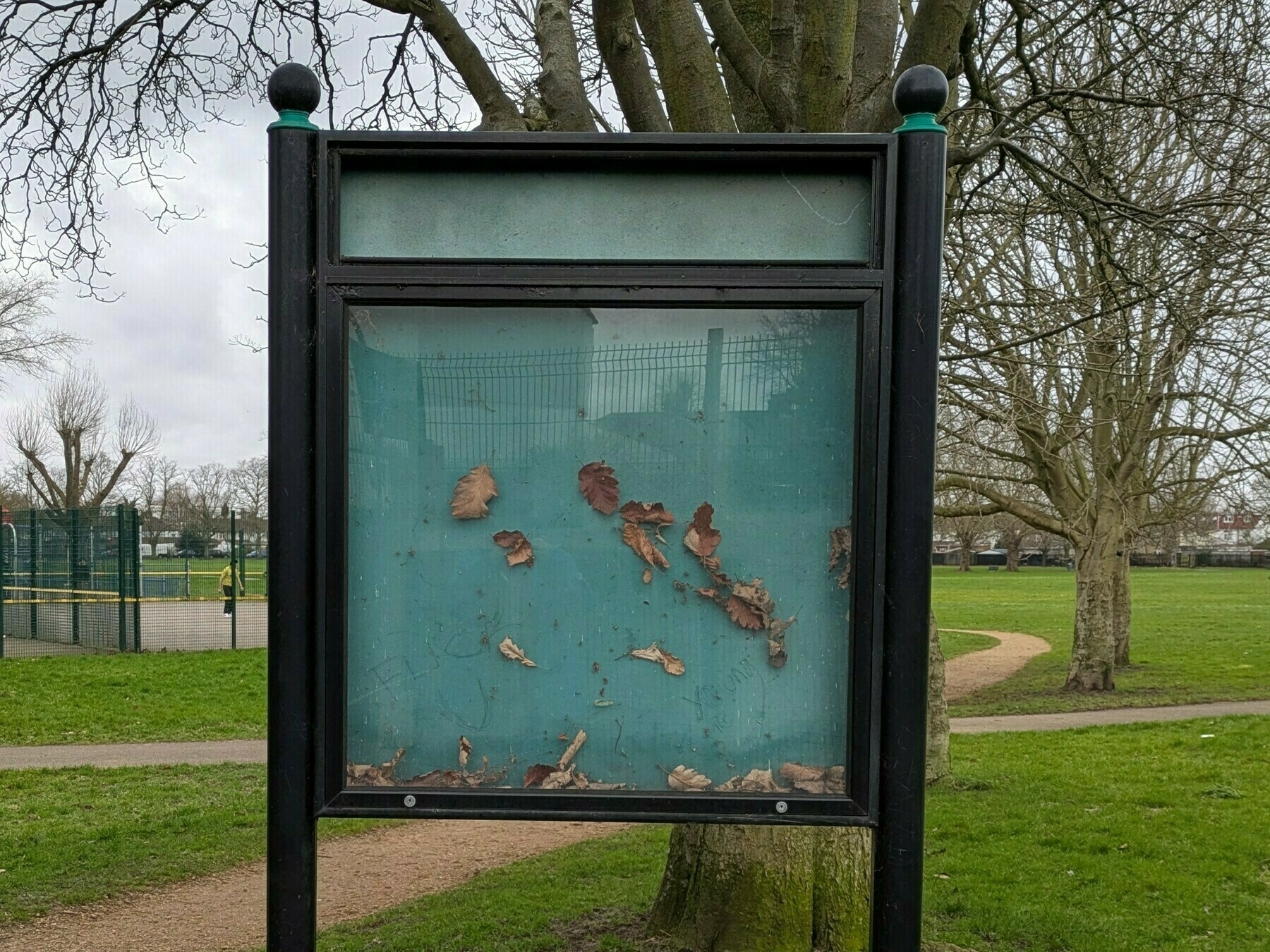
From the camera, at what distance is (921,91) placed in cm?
215

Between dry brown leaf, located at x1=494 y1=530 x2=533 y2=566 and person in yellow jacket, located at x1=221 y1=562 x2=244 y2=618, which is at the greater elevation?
dry brown leaf, located at x1=494 y1=530 x2=533 y2=566

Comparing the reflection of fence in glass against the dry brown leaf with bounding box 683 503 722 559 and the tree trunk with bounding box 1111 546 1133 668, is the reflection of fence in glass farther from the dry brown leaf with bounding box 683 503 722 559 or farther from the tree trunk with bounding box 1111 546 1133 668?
the tree trunk with bounding box 1111 546 1133 668

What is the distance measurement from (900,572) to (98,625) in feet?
69.9

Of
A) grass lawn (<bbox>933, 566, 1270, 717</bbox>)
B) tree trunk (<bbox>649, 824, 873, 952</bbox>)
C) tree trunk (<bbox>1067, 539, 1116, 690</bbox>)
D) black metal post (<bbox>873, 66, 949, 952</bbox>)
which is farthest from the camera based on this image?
tree trunk (<bbox>1067, 539, 1116, 690</bbox>)

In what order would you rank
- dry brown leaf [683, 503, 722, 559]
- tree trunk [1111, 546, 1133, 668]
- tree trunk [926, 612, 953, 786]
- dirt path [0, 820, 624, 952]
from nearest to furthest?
dry brown leaf [683, 503, 722, 559]
dirt path [0, 820, 624, 952]
tree trunk [926, 612, 953, 786]
tree trunk [1111, 546, 1133, 668]

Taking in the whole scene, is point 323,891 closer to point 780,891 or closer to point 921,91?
point 780,891

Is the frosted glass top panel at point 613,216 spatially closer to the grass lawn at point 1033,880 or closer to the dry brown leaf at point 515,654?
the dry brown leaf at point 515,654

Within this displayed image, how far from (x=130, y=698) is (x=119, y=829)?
715cm

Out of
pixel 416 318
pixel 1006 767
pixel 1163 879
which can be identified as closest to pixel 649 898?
pixel 1163 879

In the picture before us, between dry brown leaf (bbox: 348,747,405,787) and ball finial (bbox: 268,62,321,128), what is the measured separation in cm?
128

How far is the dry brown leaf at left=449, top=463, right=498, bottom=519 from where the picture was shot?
225 centimetres

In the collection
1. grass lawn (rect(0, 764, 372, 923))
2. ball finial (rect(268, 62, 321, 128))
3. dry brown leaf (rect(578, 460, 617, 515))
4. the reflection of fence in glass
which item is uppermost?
ball finial (rect(268, 62, 321, 128))

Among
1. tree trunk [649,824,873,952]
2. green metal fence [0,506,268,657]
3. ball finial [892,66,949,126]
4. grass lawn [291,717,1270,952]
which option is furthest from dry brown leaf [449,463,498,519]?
green metal fence [0,506,268,657]

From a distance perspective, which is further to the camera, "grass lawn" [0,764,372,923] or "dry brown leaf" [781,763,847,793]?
"grass lawn" [0,764,372,923]
